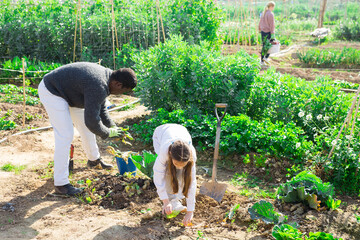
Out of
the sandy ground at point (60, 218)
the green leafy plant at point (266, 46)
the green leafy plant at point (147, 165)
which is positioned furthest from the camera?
the green leafy plant at point (266, 46)

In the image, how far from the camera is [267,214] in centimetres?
358

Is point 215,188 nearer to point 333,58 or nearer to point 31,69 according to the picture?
point 31,69

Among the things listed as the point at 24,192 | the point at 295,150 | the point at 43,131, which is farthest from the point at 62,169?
the point at 295,150

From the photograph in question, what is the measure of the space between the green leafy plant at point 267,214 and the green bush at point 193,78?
2.28m

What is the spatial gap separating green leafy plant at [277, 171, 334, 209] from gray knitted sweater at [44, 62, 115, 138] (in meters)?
1.92

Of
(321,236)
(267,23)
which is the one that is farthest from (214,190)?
(267,23)

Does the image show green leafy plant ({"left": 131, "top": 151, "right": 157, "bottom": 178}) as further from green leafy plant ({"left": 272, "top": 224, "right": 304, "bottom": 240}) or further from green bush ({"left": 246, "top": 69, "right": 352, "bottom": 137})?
green bush ({"left": 246, "top": 69, "right": 352, "bottom": 137})

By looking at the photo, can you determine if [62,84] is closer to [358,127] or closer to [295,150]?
[295,150]

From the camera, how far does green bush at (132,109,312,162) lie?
4.78 metres

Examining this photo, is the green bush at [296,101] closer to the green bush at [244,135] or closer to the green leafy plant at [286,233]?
the green bush at [244,135]

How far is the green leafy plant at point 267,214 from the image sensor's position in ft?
11.7

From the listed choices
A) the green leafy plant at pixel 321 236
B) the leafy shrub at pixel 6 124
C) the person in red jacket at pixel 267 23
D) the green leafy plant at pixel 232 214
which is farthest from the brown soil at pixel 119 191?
the person in red jacket at pixel 267 23

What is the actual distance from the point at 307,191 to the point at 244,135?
4.27 feet

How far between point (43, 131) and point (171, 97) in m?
2.04
